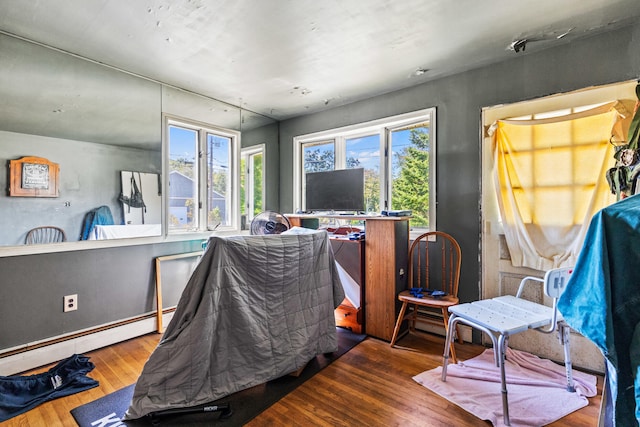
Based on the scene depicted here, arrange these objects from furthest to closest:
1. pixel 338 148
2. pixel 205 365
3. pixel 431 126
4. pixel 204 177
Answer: pixel 338 148 < pixel 204 177 < pixel 431 126 < pixel 205 365

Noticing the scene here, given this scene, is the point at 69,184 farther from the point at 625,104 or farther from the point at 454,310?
the point at 625,104

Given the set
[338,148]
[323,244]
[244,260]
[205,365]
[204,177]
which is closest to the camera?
[205,365]

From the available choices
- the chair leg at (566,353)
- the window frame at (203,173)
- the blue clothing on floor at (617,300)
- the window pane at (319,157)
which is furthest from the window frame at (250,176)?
the blue clothing on floor at (617,300)

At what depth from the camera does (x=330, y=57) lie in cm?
239

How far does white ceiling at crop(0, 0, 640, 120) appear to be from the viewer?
178 cm

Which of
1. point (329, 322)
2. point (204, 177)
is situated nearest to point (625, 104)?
point (329, 322)

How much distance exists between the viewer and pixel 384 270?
8.62 feet

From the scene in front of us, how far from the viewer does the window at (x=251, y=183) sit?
3.71 metres

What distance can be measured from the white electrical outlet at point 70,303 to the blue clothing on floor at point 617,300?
10.1ft

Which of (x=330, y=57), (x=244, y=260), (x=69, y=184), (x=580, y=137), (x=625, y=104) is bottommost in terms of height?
(x=244, y=260)

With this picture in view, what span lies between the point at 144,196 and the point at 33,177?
747 mm

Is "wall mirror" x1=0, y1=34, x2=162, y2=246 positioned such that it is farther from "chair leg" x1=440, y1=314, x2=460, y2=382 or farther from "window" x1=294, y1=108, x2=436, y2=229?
"chair leg" x1=440, y1=314, x2=460, y2=382

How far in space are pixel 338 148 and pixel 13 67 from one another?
279 centimetres

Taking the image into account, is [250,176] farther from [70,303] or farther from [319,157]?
[70,303]
